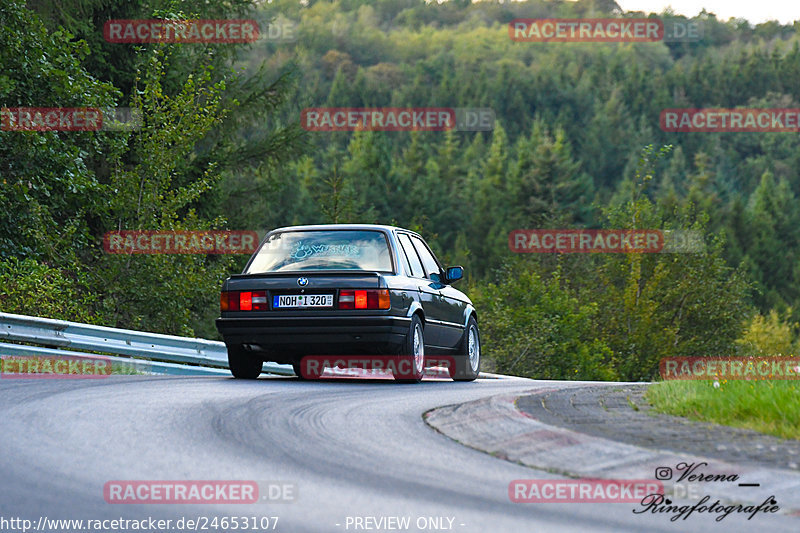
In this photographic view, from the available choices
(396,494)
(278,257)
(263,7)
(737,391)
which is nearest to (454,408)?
(737,391)

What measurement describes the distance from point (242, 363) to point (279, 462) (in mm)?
6587

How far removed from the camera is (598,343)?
4472 centimetres

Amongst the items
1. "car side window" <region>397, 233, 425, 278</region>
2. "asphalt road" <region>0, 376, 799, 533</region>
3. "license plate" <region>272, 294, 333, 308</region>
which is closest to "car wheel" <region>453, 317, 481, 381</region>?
"car side window" <region>397, 233, 425, 278</region>

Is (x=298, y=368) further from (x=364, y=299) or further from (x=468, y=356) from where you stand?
(x=364, y=299)

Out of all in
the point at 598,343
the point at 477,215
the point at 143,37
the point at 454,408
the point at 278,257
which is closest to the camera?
the point at 454,408

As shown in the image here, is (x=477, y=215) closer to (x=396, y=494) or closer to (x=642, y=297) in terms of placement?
(x=642, y=297)

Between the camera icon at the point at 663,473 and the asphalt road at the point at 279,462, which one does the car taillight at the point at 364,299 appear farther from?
the camera icon at the point at 663,473

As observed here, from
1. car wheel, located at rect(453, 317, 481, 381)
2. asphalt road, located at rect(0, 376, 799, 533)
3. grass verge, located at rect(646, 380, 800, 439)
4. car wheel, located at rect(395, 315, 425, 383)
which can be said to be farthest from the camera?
car wheel, located at rect(453, 317, 481, 381)

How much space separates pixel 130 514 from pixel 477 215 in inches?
4262

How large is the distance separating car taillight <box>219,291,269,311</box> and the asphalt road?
97.9 inches

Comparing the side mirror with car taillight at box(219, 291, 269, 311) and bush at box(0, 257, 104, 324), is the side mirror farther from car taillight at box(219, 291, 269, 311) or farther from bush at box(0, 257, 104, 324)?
bush at box(0, 257, 104, 324)

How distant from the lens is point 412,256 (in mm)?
12930

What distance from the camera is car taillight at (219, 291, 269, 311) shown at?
38.0 feet

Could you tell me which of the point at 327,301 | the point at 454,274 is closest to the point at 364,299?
the point at 327,301
